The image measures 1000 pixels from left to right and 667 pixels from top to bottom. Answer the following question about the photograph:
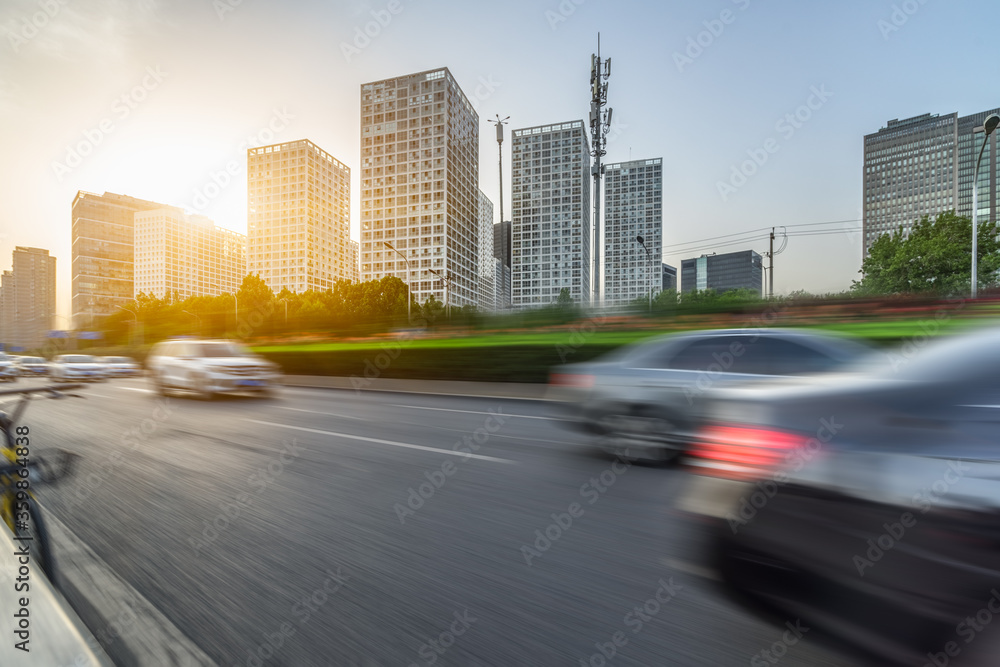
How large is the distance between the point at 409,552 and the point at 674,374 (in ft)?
11.4

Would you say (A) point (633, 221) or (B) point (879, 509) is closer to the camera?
(B) point (879, 509)

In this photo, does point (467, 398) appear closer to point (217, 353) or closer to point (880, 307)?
point (217, 353)

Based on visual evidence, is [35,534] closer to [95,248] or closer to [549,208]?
[95,248]

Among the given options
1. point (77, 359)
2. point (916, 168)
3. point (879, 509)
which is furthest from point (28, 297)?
point (916, 168)

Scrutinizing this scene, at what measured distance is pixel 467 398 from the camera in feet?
38.3

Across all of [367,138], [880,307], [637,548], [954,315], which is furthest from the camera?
[367,138]

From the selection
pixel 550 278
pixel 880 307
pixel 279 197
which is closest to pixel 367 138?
pixel 279 197

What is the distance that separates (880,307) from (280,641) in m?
13.1

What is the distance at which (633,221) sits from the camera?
138500 mm

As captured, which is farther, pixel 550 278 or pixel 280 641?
pixel 550 278
